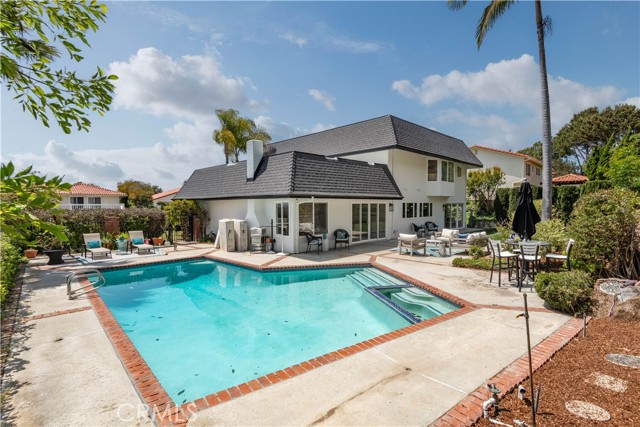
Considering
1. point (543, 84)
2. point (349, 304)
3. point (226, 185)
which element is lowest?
point (349, 304)

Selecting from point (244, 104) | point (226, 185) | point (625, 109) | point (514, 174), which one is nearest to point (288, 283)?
point (226, 185)

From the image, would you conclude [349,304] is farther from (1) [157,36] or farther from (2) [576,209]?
(1) [157,36]

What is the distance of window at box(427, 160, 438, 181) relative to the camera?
2400 centimetres

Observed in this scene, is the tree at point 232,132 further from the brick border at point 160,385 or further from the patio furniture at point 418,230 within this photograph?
the brick border at point 160,385

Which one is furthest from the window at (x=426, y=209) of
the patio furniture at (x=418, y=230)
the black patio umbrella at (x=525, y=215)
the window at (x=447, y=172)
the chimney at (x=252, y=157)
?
the black patio umbrella at (x=525, y=215)

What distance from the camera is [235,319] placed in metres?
8.31

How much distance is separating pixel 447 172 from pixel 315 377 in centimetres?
2411

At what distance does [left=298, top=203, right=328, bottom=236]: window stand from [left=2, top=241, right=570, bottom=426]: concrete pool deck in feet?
33.1

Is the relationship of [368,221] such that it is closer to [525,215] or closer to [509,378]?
[525,215]

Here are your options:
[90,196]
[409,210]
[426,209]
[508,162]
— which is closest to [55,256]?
[409,210]

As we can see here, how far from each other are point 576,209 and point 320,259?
32.1ft

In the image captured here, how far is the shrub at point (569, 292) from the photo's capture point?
22.1ft

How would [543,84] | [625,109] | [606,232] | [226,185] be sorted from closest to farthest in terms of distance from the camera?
[606,232]
[543,84]
[226,185]
[625,109]

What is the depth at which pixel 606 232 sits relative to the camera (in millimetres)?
8211
